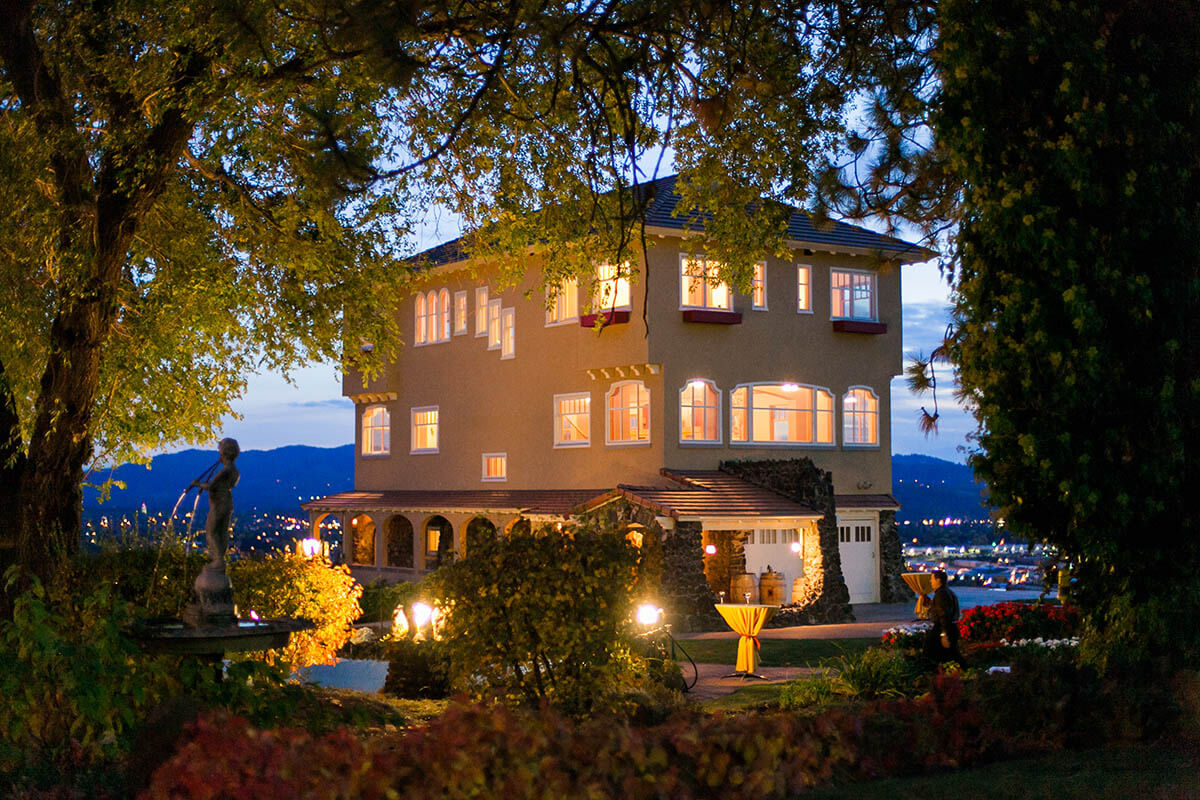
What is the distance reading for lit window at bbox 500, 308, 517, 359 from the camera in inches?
1280

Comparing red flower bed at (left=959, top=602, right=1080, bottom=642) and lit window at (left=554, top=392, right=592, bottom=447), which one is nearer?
red flower bed at (left=959, top=602, right=1080, bottom=642)

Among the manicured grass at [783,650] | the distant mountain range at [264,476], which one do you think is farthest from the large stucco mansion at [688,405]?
the distant mountain range at [264,476]

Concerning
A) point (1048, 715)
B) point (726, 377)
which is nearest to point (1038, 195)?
point (1048, 715)

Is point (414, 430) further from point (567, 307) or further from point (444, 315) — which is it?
point (567, 307)

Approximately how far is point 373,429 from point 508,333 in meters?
8.39

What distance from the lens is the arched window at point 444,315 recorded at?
35500 mm

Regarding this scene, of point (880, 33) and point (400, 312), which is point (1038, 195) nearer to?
point (880, 33)

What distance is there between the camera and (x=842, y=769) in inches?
284

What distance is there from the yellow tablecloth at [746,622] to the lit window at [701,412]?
1152cm

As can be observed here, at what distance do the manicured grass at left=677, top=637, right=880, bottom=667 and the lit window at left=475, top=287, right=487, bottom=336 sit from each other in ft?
44.1

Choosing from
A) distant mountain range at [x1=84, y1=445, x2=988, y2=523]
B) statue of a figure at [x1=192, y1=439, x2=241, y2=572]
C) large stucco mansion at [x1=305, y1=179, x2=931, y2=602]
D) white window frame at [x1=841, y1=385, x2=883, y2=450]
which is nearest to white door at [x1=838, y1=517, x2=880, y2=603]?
large stucco mansion at [x1=305, y1=179, x2=931, y2=602]

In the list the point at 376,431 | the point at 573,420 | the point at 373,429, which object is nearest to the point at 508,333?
the point at 573,420

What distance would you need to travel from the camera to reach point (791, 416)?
101 feet

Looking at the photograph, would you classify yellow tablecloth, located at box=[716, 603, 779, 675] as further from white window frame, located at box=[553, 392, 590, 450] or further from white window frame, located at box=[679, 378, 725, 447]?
white window frame, located at box=[553, 392, 590, 450]
